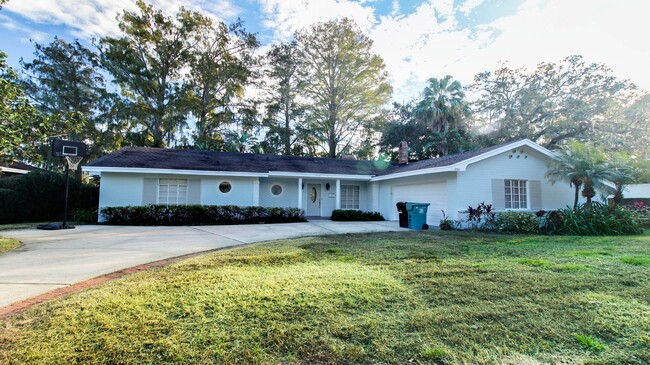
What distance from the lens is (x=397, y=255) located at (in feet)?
19.1

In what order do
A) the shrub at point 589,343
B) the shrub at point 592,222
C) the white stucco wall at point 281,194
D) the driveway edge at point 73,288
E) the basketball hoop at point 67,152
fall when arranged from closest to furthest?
the shrub at point 589,343 < the driveway edge at point 73,288 < the shrub at point 592,222 < the basketball hoop at point 67,152 < the white stucco wall at point 281,194

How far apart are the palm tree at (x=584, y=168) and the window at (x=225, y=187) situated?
1390 cm

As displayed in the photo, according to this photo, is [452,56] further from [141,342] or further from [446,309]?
[141,342]

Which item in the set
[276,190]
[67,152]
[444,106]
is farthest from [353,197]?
[67,152]

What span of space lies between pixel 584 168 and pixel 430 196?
5474mm

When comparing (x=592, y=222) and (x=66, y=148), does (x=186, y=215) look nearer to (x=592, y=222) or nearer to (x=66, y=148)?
(x=66, y=148)

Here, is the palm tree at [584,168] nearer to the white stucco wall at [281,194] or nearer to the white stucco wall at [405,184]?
the white stucco wall at [405,184]

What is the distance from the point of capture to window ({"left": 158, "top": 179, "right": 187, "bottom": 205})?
13922 mm

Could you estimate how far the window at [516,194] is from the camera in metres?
12.5

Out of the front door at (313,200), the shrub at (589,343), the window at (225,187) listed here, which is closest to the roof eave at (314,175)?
the front door at (313,200)

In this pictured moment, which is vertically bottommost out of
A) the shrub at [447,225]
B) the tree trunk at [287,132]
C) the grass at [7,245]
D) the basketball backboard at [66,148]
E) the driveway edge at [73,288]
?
the driveway edge at [73,288]

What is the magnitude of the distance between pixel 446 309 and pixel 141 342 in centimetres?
276

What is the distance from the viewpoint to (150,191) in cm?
→ 1371

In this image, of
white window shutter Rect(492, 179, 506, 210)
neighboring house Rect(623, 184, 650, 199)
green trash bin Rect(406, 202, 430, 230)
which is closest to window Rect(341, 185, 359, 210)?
green trash bin Rect(406, 202, 430, 230)
